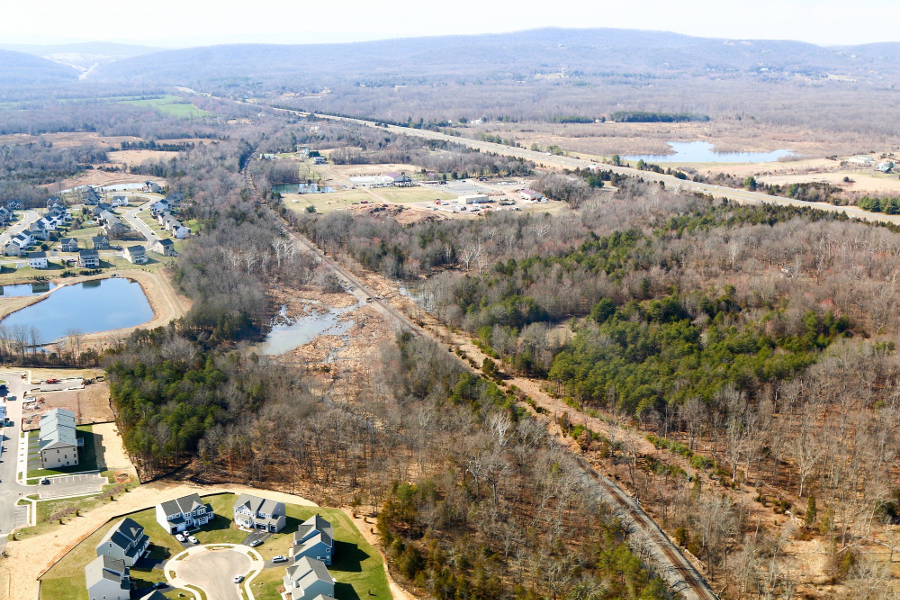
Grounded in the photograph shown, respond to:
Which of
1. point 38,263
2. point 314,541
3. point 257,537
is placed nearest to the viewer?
point 314,541

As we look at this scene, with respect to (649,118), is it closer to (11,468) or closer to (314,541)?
(314,541)

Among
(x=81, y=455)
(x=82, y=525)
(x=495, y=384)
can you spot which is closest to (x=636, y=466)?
(x=495, y=384)

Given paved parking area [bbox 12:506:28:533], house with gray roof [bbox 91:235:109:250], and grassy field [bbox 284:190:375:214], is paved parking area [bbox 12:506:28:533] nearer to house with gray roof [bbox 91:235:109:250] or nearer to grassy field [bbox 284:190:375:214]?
house with gray roof [bbox 91:235:109:250]

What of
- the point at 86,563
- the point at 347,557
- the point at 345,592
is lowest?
the point at 345,592

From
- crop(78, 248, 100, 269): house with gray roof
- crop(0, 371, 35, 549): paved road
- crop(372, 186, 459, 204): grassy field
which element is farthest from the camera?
crop(372, 186, 459, 204): grassy field

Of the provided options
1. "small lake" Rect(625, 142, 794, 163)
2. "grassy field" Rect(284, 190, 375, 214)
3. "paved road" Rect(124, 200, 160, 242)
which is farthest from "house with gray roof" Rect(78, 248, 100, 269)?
"small lake" Rect(625, 142, 794, 163)

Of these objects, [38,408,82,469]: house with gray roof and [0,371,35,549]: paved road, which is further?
[38,408,82,469]: house with gray roof

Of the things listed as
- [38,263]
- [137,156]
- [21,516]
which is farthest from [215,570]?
[137,156]
